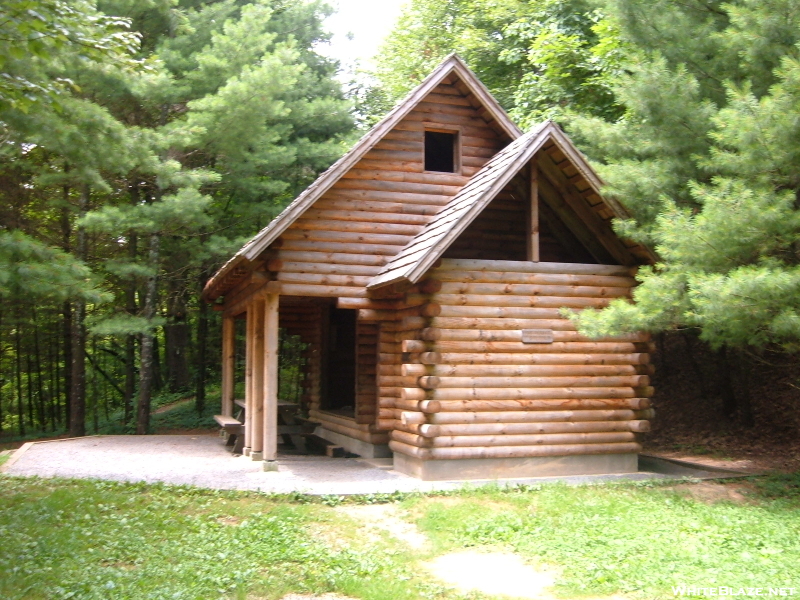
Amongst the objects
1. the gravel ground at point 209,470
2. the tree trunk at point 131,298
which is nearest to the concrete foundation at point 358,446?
the gravel ground at point 209,470

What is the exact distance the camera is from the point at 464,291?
11.2 meters

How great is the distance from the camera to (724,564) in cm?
716

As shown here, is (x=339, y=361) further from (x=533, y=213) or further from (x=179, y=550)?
(x=179, y=550)

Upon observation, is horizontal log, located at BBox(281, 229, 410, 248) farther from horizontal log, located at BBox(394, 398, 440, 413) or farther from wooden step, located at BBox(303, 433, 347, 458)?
wooden step, located at BBox(303, 433, 347, 458)

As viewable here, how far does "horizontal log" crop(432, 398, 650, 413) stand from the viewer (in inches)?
432

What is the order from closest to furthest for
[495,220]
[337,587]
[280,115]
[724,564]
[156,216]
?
[337,587], [724,564], [495,220], [156,216], [280,115]

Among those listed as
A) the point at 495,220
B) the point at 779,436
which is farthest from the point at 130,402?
the point at 779,436

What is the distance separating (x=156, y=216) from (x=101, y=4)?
5.24 metres

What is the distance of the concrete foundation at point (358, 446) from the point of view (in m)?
13.4

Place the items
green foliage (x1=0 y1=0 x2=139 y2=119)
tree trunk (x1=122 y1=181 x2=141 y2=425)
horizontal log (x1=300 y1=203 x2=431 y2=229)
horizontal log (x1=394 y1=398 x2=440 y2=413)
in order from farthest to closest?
tree trunk (x1=122 y1=181 x2=141 y2=425)
horizontal log (x1=300 y1=203 x2=431 y2=229)
horizontal log (x1=394 y1=398 x2=440 y2=413)
green foliage (x1=0 y1=0 x2=139 y2=119)

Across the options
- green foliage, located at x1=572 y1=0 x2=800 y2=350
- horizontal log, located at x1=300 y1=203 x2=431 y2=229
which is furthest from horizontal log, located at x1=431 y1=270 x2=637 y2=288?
horizontal log, located at x1=300 y1=203 x2=431 y2=229

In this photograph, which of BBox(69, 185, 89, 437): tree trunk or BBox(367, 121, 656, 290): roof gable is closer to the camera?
BBox(367, 121, 656, 290): roof gable

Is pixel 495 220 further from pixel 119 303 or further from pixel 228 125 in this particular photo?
pixel 119 303

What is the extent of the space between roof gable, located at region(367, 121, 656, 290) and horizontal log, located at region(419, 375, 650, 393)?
1.62m
